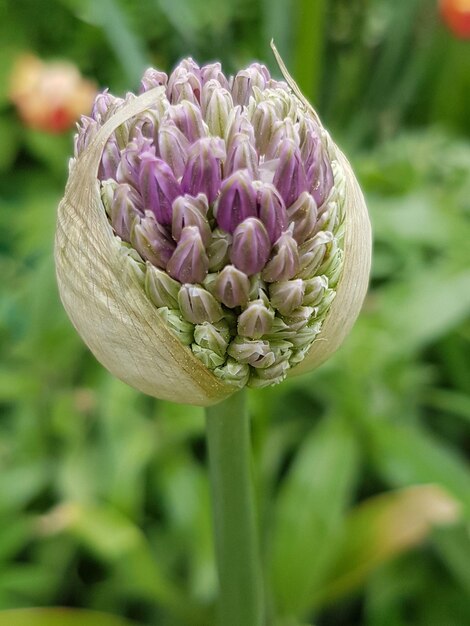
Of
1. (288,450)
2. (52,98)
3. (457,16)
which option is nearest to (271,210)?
(288,450)

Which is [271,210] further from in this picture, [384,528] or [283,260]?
[384,528]

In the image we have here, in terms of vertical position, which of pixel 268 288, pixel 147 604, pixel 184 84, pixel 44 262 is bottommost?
pixel 147 604

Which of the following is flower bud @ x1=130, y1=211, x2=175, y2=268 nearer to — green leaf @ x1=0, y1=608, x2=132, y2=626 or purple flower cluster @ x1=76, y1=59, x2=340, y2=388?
purple flower cluster @ x1=76, y1=59, x2=340, y2=388

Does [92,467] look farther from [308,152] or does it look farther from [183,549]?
[308,152]

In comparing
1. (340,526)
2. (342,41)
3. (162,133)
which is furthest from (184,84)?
(342,41)

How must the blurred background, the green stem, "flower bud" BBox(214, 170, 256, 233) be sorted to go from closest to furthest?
"flower bud" BBox(214, 170, 256, 233) < the green stem < the blurred background

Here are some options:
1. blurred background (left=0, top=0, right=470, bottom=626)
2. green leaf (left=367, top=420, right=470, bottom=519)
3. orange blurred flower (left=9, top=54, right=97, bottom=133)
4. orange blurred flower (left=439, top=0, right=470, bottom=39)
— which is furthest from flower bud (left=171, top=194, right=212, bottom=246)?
orange blurred flower (left=439, top=0, right=470, bottom=39)
